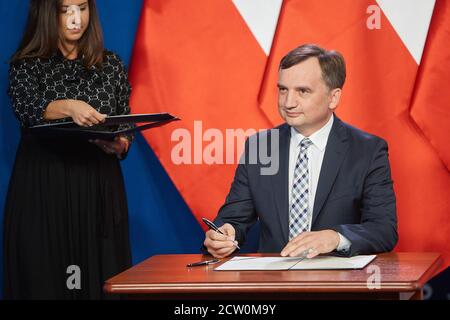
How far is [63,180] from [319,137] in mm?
1028

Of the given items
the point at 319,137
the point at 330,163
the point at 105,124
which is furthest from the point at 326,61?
the point at 105,124

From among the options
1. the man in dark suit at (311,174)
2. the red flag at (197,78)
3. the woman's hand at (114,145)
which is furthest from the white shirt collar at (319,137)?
the red flag at (197,78)

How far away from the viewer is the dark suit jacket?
2.74 meters

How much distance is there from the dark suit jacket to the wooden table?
1.77 ft

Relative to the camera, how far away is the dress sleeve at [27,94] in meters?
3.04

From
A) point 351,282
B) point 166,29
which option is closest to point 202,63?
point 166,29

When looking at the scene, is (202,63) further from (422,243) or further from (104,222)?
(422,243)

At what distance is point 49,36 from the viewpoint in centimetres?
321

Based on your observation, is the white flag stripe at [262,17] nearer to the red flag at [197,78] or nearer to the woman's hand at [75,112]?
the red flag at [197,78]

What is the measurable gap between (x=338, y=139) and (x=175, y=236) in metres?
1.34

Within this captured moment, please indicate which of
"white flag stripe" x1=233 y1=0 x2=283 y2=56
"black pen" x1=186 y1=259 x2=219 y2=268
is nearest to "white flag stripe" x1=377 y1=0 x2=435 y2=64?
"white flag stripe" x1=233 y1=0 x2=283 y2=56

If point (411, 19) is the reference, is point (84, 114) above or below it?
below

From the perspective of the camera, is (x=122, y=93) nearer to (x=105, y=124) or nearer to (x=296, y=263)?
(x=105, y=124)

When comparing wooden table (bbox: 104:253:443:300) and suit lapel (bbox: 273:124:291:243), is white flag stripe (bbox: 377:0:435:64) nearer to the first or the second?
suit lapel (bbox: 273:124:291:243)
